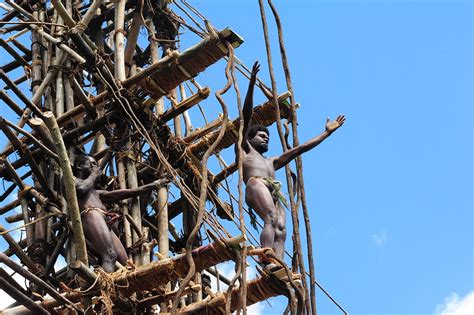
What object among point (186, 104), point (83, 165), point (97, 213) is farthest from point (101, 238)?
point (186, 104)

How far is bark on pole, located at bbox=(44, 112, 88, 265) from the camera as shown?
1023 centimetres

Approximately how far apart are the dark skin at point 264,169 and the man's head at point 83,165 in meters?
1.59

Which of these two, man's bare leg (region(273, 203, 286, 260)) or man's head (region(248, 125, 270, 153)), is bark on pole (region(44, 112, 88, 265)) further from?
man's head (region(248, 125, 270, 153))

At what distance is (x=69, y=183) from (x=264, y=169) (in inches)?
88.1

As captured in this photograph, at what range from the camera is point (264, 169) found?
11.7 m

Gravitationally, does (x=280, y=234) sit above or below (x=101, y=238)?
below

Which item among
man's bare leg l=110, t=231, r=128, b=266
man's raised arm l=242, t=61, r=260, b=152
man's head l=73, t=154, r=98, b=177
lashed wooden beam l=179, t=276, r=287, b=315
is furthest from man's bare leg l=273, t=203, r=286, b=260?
man's head l=73, t=154, r=98, b=177

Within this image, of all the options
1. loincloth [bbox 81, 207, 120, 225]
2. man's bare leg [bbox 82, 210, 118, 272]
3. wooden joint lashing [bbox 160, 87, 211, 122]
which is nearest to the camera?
man's bare leg [bbox 82, 210, 118, 272]

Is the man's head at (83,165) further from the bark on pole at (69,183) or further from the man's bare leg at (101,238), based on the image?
the bark on pole at (69,183)

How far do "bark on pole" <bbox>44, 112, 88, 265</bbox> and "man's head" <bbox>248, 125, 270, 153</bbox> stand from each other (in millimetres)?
2351

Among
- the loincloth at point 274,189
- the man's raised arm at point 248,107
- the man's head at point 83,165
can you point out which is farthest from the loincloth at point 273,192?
the man's head at point 83,165

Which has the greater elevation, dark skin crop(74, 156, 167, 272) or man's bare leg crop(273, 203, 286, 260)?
dark skin crop(74, 156, 167, 272)

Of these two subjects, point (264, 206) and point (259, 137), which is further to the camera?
point (259, 137)

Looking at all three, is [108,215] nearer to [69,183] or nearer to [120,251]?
[120,251]
